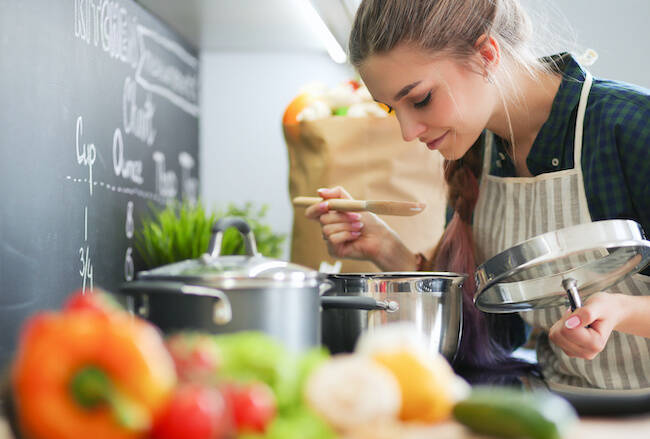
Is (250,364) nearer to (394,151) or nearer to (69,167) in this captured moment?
(69,167)

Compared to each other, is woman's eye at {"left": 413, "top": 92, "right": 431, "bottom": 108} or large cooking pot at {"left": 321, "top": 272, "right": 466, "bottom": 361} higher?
woman's eye at {"left": 413, "top": 92, "right": 431, "bottom": 108}

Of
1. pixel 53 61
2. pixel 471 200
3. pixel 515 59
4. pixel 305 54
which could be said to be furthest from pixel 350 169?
pixel 305 54

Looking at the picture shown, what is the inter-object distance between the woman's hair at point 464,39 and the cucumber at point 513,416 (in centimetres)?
63

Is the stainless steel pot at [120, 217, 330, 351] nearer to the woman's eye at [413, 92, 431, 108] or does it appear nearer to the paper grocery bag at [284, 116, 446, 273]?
the woman's eye at [413, 92, 431, 108]

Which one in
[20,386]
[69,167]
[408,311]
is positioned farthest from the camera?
[69,167]

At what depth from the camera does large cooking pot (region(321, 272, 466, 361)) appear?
0.88 meters

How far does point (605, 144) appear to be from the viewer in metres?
1.04

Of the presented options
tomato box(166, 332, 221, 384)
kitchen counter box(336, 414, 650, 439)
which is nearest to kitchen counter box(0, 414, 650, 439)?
kitchen counter box(336, 414, 650, 439)

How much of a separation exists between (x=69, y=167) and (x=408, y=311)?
69cm

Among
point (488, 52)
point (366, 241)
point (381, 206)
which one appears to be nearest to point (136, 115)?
point (366, 241)

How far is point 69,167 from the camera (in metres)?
1.22

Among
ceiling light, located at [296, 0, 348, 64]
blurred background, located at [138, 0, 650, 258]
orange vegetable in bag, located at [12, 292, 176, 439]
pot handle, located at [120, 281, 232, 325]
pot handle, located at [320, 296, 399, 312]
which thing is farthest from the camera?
blurred background, located at [138, 0, 650, 258]

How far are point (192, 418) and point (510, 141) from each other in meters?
0.95

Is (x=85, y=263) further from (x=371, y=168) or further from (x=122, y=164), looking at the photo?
Answer: (x=371, y=168)
